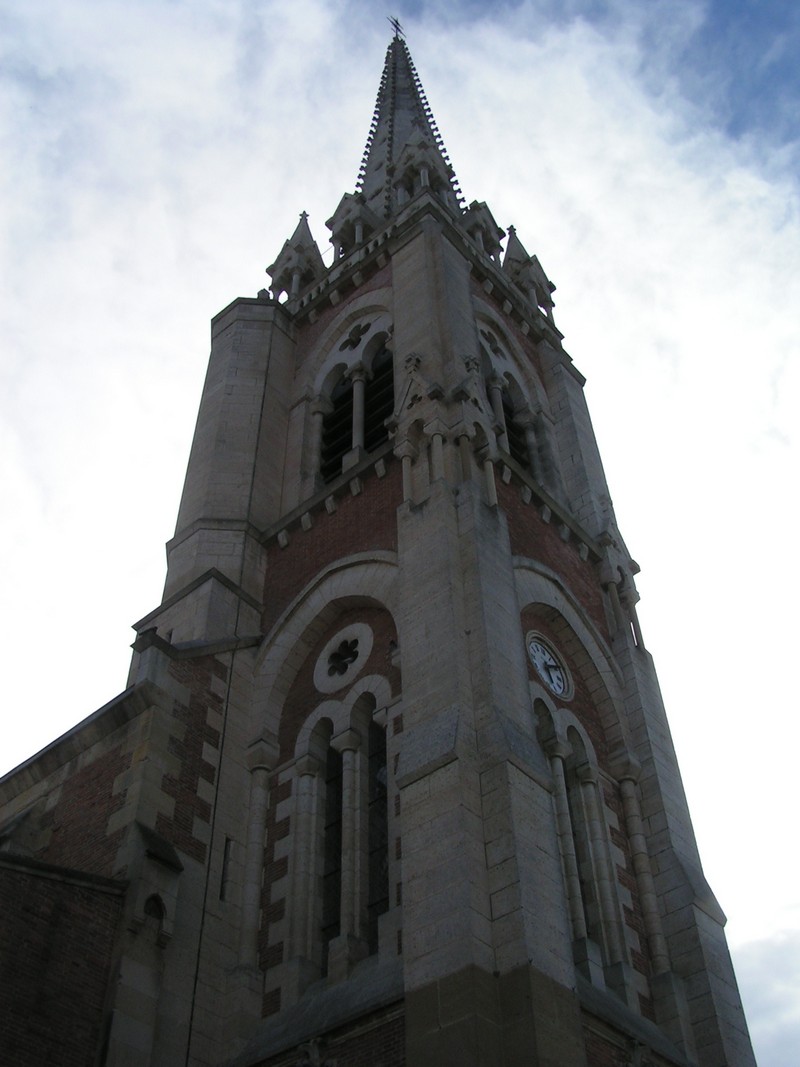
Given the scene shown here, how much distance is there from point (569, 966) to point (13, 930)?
6.29 metres

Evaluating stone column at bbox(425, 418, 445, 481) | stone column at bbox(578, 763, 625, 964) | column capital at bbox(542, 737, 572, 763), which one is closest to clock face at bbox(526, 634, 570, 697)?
column capital at bbox(542, 737, 572, 763)

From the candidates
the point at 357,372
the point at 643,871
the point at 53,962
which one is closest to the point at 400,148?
the point at 357,372

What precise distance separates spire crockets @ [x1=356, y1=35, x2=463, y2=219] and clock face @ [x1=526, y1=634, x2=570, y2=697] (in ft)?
54.8

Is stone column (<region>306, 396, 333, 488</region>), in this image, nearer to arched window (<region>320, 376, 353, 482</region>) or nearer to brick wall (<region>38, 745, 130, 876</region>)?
Answer: arched window (<region>320, 376, 353, 482</region>)

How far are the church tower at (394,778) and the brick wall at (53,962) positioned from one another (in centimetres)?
9

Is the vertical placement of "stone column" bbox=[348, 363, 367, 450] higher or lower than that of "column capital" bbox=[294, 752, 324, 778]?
higher

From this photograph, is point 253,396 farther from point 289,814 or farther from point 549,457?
point 289,814

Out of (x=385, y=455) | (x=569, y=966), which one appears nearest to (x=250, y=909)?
(x=569, y=966)

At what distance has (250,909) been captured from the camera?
55.2 ft

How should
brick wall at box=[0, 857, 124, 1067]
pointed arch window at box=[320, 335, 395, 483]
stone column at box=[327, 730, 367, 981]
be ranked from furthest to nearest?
pointed arch window at box=[320, 335, 395, 483], stone column at box=[327, 730, 367, 981], brick wall at box=[0, 857, 124, 1067]

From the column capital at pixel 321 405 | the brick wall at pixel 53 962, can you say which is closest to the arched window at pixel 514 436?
the column capital at pixel 321 405

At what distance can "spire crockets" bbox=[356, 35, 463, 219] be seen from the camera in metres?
35.4

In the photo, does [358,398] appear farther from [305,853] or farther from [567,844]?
[567,844]

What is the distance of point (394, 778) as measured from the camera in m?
16.2
